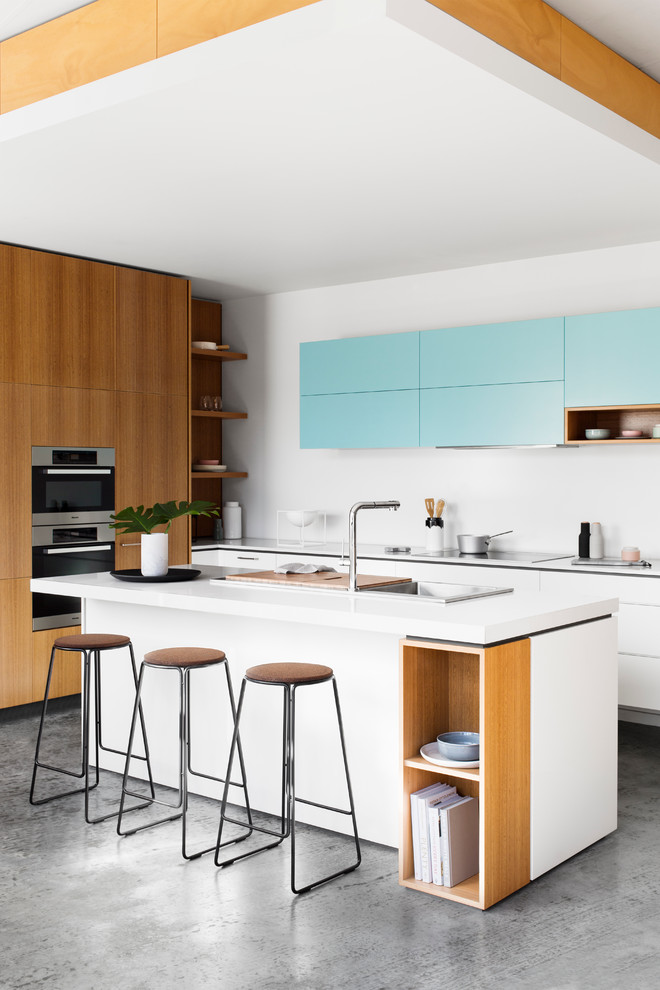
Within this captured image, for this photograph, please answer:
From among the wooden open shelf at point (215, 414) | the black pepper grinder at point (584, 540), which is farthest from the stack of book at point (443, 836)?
the wooden open shelf at point (215, 414)

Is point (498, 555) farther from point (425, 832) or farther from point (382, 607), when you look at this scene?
point (425, 832)

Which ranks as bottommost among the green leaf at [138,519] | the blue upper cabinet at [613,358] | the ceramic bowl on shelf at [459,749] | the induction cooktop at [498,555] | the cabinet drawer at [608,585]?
the ceramic bowl on shelf at [459,749]

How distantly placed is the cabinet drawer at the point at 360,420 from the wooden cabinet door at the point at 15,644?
2077 mm

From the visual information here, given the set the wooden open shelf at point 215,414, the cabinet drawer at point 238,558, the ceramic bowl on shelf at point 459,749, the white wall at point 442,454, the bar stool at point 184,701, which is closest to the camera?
the ceramic bowl on shelf at point 459,749

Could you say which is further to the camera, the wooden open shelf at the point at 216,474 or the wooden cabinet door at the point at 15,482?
the wooden open shelf at the point at 216,474

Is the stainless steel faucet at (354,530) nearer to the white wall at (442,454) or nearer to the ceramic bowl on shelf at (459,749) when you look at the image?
the ceramic bowl on shelf at (459,749)

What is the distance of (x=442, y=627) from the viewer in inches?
115

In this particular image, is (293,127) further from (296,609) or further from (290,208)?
(296,609)

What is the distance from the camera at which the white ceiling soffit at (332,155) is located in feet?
9.58

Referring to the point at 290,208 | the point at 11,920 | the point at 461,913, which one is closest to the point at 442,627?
the point at 461,913

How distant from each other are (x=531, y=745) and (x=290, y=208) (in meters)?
2.73

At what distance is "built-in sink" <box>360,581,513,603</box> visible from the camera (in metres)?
3.53

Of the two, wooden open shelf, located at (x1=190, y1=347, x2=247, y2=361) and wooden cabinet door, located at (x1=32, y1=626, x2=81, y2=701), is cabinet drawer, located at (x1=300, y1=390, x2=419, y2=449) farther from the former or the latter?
wooden cabinet door, located at (x1=32, y1=626, x2=81, y2=701)

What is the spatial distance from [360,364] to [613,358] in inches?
66.2
